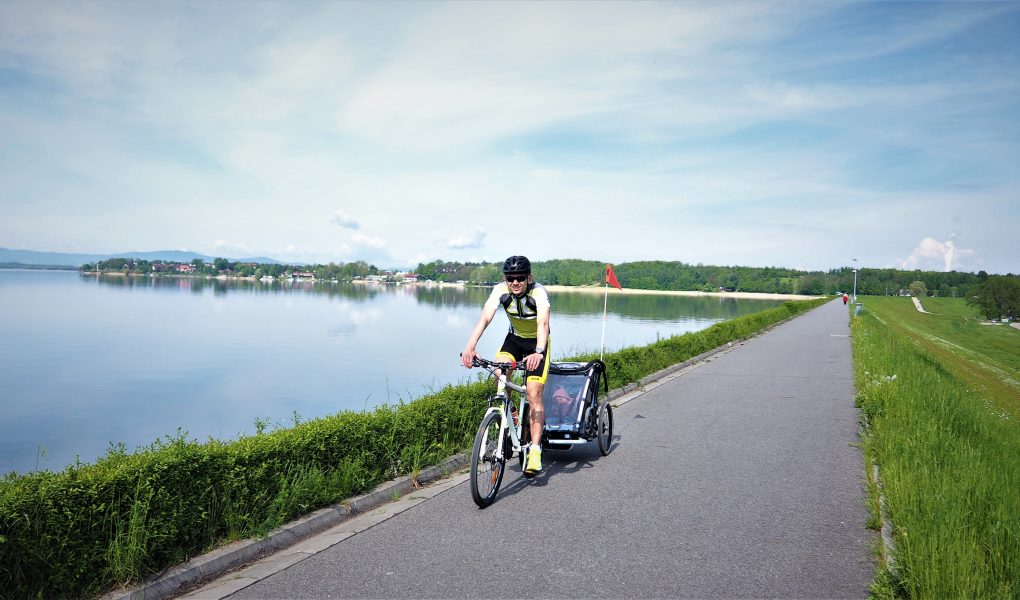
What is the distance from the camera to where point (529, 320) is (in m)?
5.71

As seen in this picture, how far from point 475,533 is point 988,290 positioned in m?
50.8

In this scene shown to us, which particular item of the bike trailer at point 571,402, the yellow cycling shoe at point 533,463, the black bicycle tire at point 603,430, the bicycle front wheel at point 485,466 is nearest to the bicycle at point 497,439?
the bicycle front wheel at point 485,466

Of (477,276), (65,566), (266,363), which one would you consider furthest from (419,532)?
(477,276)

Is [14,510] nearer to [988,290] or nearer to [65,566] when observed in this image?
[65,566]

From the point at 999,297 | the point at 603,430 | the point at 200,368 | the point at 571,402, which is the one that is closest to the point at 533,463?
the point at 571,402

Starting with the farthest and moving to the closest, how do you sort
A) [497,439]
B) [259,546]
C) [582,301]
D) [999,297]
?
[582,301]
[999,297]
[497,439]
[259,546]

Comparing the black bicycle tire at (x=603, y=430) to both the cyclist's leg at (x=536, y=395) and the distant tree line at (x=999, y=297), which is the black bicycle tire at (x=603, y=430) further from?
the distant tree line at (x=999, y=297)

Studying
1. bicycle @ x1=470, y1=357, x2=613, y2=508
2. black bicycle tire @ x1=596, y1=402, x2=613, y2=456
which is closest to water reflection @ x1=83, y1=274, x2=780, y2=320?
black bicycle tire @ x1=596, y1=402, x2=613, y2=456

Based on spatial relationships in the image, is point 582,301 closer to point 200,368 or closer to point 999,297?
point 999,297

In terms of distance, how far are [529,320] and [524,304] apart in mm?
169

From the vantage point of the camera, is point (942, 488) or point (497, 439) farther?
point (497, 439)

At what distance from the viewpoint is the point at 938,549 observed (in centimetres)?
356

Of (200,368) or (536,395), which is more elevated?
(536,395)

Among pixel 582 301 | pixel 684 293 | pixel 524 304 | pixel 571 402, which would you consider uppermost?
pixel 524 304
